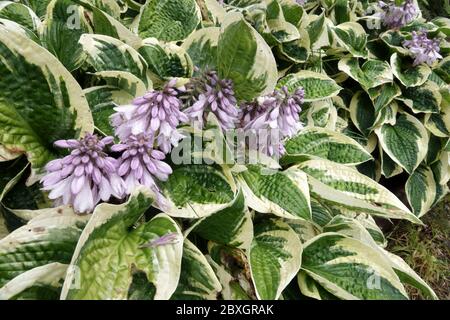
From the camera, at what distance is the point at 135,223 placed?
1042mm

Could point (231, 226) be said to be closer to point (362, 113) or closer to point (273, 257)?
point (273, 257)

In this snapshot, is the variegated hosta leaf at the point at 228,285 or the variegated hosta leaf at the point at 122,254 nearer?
the variegated hosta leaf at the point at 122,254

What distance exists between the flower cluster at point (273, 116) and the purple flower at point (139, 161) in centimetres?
28

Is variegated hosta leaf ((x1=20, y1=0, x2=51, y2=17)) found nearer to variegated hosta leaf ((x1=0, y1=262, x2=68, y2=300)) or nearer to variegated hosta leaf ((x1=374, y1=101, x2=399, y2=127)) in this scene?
variegated hosta leaf ((x1=0, y1=262, x2=68, y2=300))

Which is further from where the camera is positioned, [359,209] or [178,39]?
[178,39]

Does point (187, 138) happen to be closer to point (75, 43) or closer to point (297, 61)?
point (75, 43)

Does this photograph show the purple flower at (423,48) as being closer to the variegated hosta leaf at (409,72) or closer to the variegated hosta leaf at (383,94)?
the variegated hosta leaf at (409,72)

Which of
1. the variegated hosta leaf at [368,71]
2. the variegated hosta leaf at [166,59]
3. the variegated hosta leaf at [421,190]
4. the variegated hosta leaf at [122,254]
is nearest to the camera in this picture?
the variegated hosta leaf at [122,254]

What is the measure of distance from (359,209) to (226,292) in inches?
17.3

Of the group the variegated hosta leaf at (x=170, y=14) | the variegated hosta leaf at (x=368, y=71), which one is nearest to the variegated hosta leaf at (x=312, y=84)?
the variegated hosta leaf at (x=368, y=71)

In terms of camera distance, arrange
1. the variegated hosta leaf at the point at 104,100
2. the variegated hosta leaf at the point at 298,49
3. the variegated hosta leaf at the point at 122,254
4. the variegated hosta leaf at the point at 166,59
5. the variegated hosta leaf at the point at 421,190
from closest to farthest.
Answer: the variegated hosta leaf at the point at 122,254 < the variegated hosta leaf at the point at 104,100 < the variegated hosta leaf at the point at 166,59 < the variegated hosta leaf at the point at 298,49 < the variegated hosta leaf at the point at 421,190

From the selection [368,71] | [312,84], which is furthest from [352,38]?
[312,84]

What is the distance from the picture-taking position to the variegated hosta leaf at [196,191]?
1.03 m
